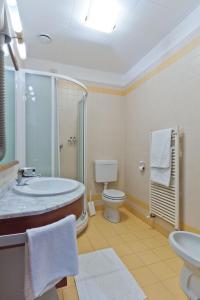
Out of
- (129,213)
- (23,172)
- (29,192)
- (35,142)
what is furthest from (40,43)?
(129,213)

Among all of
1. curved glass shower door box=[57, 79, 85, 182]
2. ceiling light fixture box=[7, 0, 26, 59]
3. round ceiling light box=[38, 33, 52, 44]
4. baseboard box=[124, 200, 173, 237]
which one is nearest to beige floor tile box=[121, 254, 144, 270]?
baseboard box=[124, 200, 173, 237]

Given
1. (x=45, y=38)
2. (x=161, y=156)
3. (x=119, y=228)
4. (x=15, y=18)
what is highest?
(x=45, y=38)

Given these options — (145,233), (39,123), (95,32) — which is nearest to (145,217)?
(145,233)

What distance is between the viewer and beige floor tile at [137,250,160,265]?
165cm

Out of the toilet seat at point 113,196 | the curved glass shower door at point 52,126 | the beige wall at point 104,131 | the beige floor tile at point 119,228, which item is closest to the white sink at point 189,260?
the beige floor tile at point 119,228

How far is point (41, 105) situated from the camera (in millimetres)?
2094

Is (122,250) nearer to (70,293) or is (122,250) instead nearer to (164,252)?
(164,252)

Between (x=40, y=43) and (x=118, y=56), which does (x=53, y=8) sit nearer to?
(x=40, y=43)

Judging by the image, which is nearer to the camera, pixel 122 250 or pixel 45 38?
pixel 122 250

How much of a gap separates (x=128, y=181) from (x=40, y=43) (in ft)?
8.02

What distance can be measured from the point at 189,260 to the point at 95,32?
2317 mm

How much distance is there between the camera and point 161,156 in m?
2.07

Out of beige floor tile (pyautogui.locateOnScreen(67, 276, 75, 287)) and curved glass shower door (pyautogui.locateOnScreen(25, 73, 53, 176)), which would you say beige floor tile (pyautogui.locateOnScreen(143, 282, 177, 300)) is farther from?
curved glass shower door (pyautogui.locateOnScreen(25, 73, 53, 176))

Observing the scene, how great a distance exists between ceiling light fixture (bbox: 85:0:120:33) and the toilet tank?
1821 millimetres
